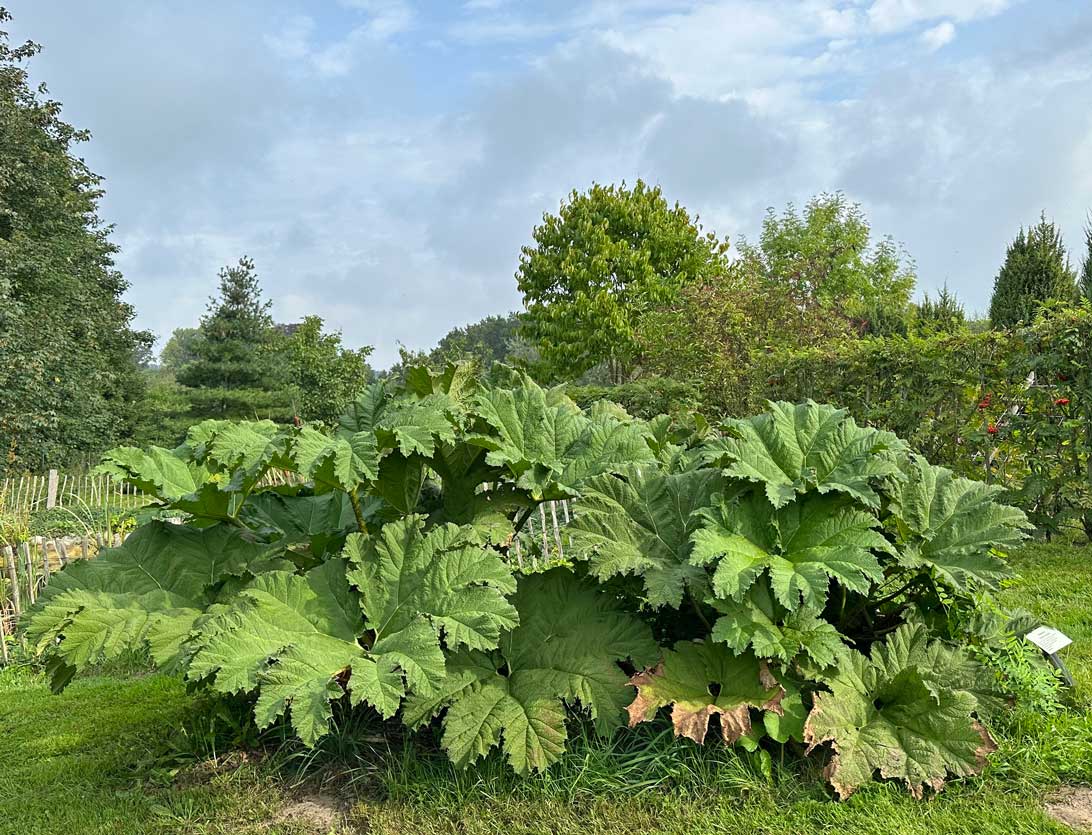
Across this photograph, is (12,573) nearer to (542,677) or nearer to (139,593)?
(139,593)

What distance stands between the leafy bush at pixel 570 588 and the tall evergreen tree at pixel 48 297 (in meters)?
16.5

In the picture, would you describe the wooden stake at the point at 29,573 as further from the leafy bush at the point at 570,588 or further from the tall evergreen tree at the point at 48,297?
the tall evergreen tree at the point at 48,297

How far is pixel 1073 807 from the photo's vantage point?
2.26m

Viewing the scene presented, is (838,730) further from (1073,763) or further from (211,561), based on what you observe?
(211,561)

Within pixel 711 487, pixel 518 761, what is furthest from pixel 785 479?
pixel 518 761

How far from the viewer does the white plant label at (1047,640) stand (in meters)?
2.76

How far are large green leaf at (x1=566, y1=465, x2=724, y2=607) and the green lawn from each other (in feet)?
1.77

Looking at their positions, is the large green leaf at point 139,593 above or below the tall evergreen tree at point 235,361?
below

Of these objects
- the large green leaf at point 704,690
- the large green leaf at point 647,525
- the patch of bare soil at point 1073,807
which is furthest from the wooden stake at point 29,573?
the patch of bare soil at point 1073,807

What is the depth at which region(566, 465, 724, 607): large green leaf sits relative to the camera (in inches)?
94.7

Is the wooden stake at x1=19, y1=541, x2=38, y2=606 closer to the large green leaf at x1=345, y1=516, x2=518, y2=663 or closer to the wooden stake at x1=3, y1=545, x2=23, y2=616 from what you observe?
the wooden stake at x1=3, y1=545, x2=23, y2=616

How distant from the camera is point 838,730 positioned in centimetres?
233

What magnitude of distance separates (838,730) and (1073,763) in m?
0.78

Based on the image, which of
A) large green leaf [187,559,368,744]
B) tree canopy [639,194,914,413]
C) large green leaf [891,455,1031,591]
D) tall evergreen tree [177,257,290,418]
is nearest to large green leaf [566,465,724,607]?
large green leaf [891,455,1031,591]
